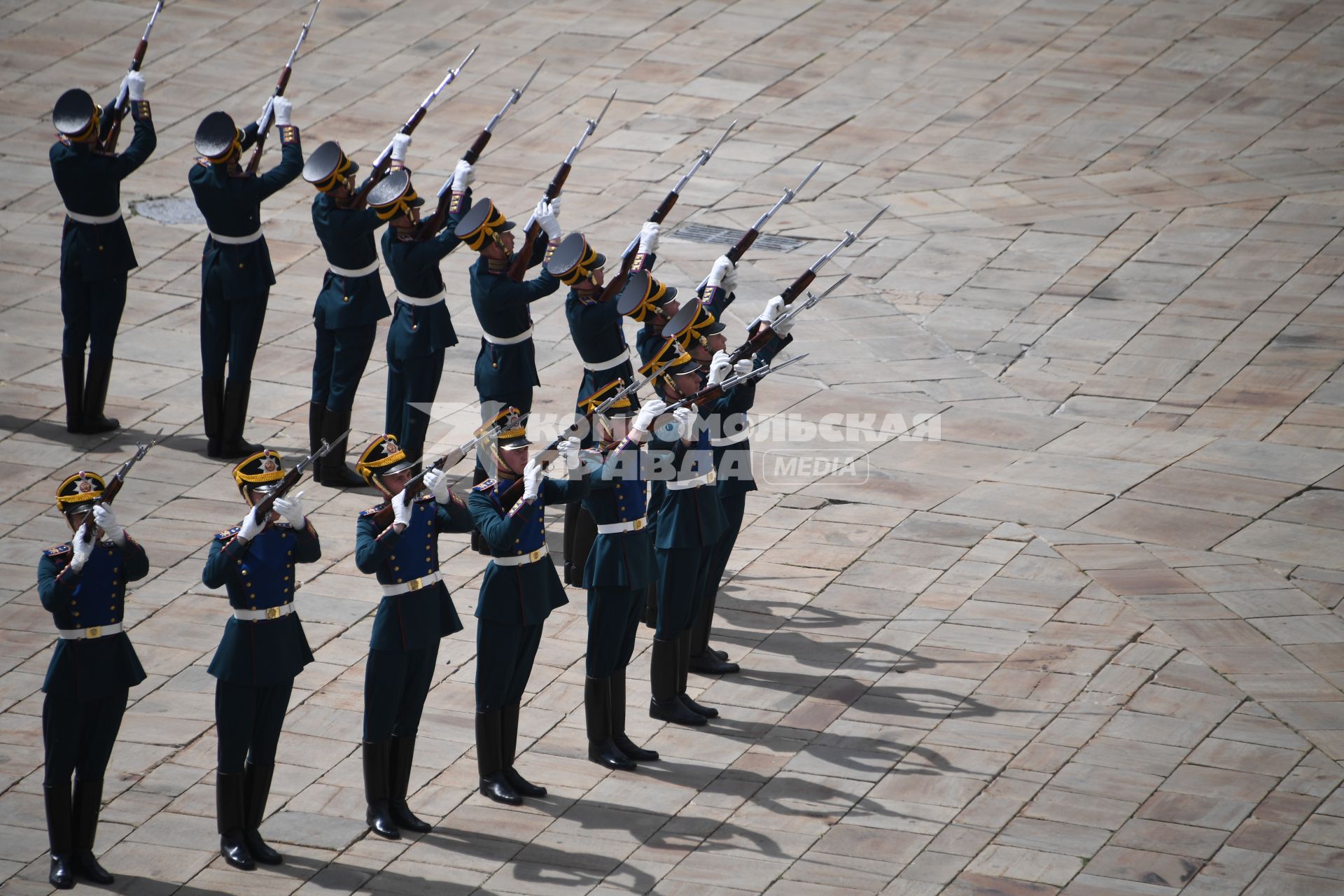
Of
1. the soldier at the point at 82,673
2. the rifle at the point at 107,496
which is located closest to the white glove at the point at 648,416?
the rifle at the point at 107,496

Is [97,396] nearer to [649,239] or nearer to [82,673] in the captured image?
[649,239]

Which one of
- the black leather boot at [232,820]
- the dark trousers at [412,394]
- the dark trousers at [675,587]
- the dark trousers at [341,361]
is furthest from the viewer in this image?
the dark trousers at [341,361]

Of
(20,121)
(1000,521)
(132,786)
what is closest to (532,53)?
Answer: (20,121)

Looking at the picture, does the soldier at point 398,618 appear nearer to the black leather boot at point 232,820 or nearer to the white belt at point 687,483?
the black leather boot at point 232,820

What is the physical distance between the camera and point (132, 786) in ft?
26.8

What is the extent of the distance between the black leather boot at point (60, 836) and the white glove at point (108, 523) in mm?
1026

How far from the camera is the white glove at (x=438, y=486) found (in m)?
7.66

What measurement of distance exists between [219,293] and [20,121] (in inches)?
268

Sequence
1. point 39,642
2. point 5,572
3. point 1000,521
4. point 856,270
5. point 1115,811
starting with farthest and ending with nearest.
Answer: point 856,270, point 1000,521, point 5,572, point 39,642, point 1115,811

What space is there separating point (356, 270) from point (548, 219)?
1.42 m

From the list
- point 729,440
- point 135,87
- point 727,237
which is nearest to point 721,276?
point 729,440

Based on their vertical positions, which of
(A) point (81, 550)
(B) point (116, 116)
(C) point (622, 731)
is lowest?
(C) point (622, 731)

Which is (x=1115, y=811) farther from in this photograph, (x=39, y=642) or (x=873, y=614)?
(x=39, y=642)

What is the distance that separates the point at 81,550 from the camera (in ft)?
24.1
